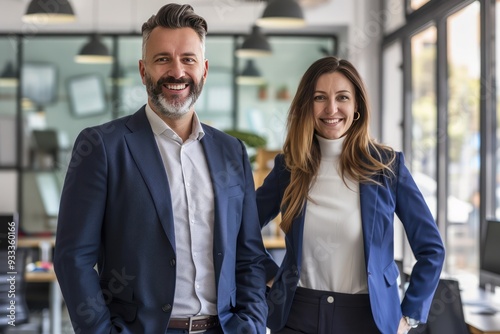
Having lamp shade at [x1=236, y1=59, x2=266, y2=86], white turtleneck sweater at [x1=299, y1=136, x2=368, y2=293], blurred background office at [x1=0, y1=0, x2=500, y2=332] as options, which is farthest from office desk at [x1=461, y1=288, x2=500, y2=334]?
lamp shade at [x1=236, y1=59, x2=266, y2=86]

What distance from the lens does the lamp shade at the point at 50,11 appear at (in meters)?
6.86

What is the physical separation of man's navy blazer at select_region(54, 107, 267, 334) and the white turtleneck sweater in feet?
1.51

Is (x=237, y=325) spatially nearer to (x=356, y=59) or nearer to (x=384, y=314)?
(x=384, y=314)

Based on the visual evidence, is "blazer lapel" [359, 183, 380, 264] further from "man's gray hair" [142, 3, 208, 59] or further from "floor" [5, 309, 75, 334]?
"floor" [5, 309, 75, 334]

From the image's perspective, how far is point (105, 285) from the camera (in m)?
2.14

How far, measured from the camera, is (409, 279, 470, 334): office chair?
12.6 feet

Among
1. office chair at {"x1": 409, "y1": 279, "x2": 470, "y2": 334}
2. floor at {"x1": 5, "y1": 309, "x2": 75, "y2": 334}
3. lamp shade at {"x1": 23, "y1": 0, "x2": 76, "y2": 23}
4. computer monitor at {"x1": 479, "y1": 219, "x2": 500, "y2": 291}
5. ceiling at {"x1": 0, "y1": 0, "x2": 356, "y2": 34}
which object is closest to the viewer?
office chair at {"x1": 409, "y1": 279, "x2": 470, "y2": 334}

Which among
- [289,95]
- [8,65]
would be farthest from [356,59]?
[8,65]

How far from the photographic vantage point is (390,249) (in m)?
2.67

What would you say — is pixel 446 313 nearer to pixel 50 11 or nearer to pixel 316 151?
pixel 316 151

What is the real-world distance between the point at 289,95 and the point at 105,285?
8.47 meters

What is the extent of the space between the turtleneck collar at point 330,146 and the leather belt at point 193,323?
2.71 ft

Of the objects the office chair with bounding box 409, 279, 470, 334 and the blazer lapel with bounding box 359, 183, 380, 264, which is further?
the office chair with bounding box 409, 279, 470, 334

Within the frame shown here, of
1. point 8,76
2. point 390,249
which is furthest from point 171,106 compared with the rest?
point 8,76
